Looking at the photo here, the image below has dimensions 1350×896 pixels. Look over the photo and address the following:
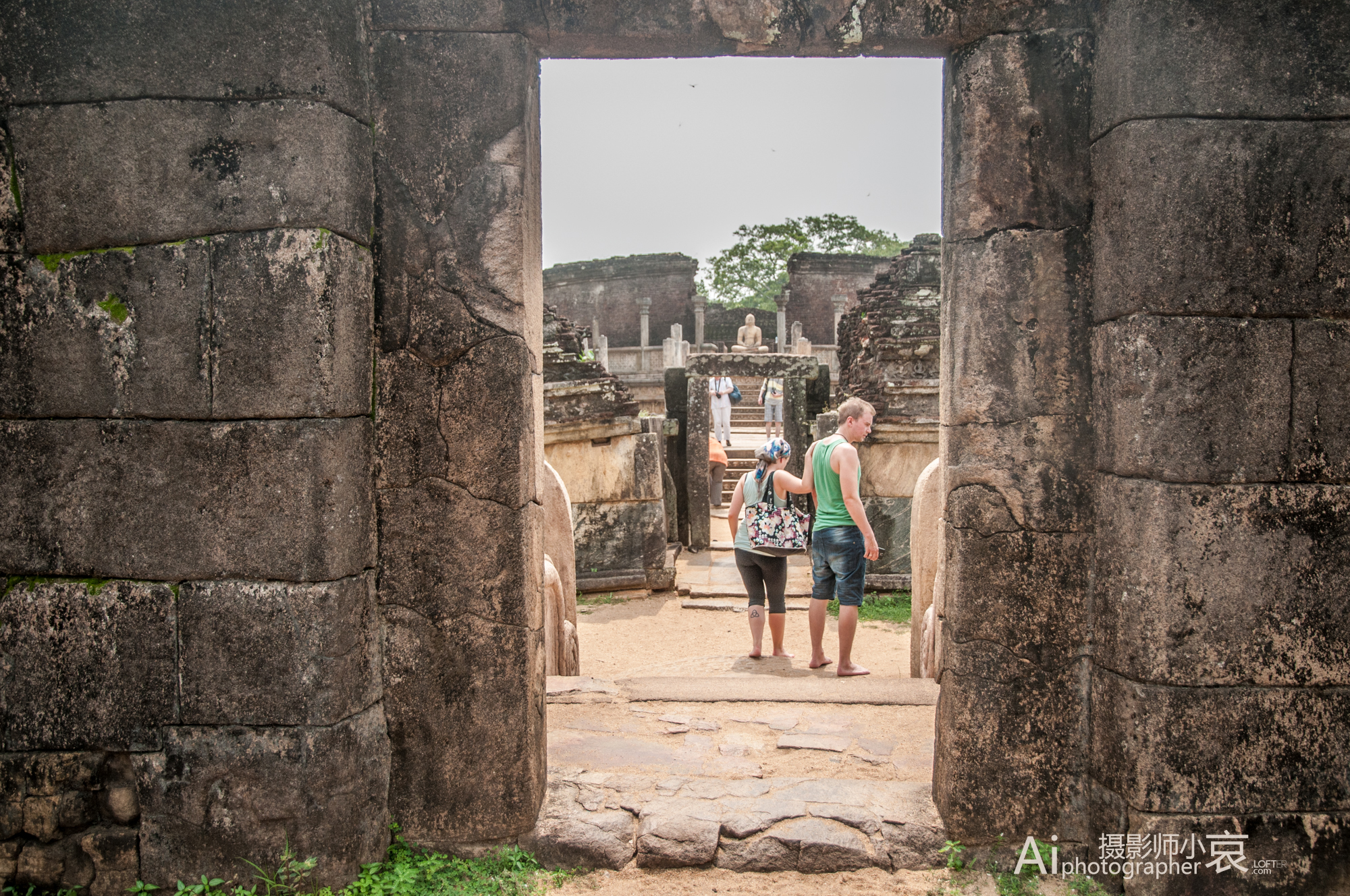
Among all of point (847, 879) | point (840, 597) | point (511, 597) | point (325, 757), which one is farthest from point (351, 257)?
point (840, 597)

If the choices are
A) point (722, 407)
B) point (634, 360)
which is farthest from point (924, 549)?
point (634, 360)

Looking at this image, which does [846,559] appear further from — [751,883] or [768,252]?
[768,252]

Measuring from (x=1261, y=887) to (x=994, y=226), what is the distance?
2.01m

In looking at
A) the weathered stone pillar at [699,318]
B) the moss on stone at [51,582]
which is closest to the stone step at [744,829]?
the moss on stone at [51,582]

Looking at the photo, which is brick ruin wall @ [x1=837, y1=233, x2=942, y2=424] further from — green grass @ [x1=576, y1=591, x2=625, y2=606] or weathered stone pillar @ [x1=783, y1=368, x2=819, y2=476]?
green grass @ [x1=576, y1=591, x2=625, y2=606]

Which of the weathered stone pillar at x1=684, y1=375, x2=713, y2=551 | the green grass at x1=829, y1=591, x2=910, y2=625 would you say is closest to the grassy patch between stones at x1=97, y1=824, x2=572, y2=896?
the green grass at x1=829, y1=591, x2=910, y2=625

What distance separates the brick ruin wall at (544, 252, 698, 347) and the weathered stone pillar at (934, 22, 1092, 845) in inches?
1088

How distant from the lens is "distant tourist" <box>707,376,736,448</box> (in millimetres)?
15539

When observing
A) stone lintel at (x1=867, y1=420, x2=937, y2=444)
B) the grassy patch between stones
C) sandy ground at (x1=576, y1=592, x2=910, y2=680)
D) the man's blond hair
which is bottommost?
sandy ground at (x1=576, y1=592, x2=910, y2=680)

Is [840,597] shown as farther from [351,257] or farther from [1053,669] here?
[351,257]

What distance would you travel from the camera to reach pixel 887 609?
8.26 meters

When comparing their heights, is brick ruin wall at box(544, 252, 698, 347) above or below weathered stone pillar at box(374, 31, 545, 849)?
above

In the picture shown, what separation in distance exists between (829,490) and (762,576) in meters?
0.95

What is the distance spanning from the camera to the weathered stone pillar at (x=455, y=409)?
242 cm
